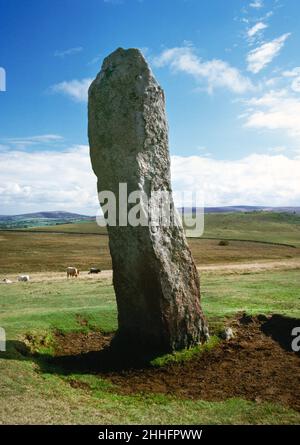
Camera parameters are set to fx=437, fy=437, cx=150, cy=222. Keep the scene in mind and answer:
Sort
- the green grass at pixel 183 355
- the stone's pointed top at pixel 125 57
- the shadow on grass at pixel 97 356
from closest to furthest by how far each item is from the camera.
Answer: the shadow on grass at pixel 97 356 < the green grass at pixel 183 355 < the stone's pointed top at pixel 125 57

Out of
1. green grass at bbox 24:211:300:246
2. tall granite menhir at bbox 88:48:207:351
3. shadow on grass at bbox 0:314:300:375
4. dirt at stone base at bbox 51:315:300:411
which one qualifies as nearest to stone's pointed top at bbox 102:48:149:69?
tall granite menhir at bbox 88:48:207:351

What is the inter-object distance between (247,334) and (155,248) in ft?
18.2

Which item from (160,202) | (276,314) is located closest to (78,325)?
(160,202)

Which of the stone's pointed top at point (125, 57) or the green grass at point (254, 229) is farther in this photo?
the green grass at point (254, 229)

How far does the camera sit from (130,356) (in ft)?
48.8

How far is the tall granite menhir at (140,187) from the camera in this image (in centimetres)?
1448

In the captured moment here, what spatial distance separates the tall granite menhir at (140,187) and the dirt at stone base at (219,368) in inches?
45.4

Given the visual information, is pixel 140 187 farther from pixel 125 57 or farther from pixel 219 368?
pixel 219 368

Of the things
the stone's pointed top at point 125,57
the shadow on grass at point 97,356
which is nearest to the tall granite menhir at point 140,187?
the stone's pointed top at point 125,57

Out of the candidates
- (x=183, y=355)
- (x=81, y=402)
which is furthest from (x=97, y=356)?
(x=81, y=402)

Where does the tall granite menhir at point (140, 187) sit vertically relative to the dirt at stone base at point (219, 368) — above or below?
above

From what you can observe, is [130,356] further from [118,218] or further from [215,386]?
[118,218]

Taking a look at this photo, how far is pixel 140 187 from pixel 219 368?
6.29 meters

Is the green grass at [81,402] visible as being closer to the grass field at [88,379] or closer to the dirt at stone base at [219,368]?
the grass field at [88,379]
